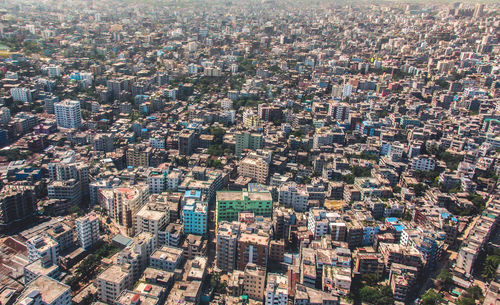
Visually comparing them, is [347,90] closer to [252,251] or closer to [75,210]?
[252,251]

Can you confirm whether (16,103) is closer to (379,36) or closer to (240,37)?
(240,37)

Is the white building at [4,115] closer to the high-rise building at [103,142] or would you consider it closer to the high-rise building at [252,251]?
the high-rise building at [103,142]

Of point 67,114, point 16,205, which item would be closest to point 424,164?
point 16,205

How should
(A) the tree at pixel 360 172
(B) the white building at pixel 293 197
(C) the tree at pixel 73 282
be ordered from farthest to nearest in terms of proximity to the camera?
(A) the tree at pixel 360 172 → (B) the white building at pixel 293 197 → (C) the tree at pixel 73 282

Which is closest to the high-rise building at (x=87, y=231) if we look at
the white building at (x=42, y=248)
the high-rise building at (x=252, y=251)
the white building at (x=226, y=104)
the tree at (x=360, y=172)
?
the white building at (x=42, y=248)

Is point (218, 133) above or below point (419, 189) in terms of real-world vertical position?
above

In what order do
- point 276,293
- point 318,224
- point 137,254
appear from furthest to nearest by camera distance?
1. point 318,224
2. point 137,254
3. point 276,293
